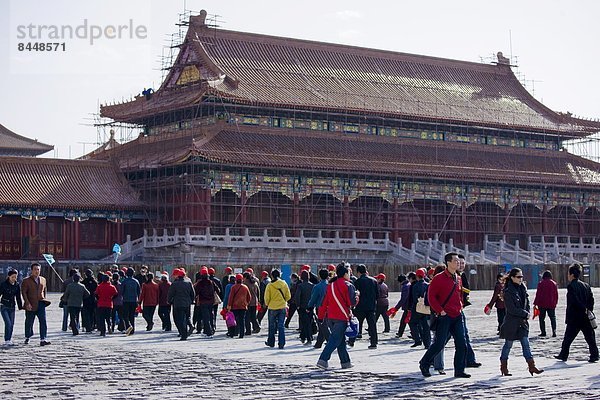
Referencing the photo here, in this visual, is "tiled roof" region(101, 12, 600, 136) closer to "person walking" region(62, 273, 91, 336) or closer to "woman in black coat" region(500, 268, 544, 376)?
"person walking" region(62, 273, 91, 336)

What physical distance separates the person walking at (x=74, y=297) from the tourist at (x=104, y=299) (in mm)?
317

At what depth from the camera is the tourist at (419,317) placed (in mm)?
24859

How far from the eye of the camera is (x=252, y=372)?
20219mm

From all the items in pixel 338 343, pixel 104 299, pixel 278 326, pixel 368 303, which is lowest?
pixel 338 343

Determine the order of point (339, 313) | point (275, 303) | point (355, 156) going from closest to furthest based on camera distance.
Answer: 1. point (339, 313)
2. point (275, 303)
3. point (355, 156)

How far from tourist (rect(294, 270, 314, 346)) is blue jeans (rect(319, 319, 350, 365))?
5563 mm

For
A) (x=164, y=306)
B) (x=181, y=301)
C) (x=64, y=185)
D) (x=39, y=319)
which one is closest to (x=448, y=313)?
(x=181, y=301)

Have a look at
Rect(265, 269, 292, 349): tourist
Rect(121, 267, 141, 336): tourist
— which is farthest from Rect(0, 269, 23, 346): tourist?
Rect(265, 269, 292, 349): tourist

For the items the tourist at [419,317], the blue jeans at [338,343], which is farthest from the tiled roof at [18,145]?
the blue jeans at [338,343]

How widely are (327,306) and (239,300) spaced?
670 cm

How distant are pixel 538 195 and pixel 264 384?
58471mm

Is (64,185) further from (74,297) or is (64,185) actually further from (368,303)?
(368,303)

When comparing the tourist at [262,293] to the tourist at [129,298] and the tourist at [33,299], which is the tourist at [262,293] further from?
the tourist at [33,299]

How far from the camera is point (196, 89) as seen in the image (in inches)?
2598
